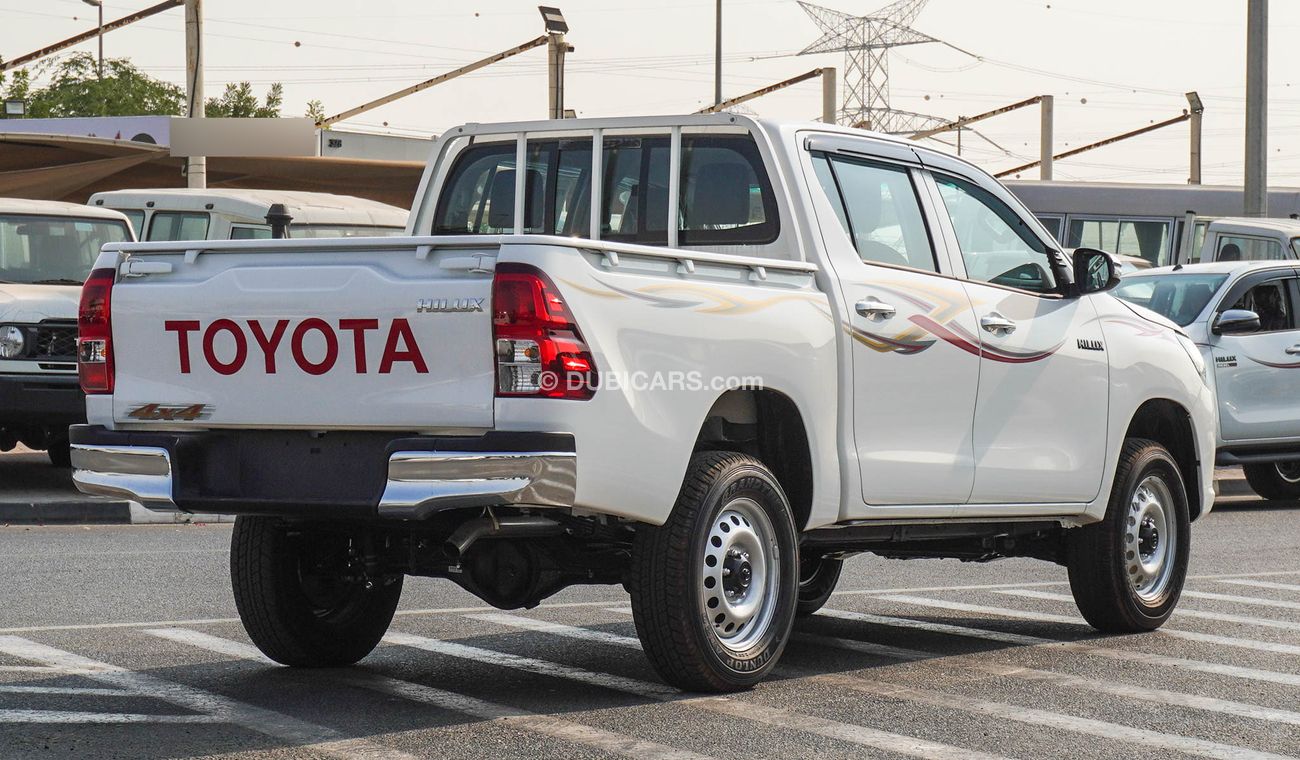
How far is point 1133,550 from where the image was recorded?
28.3 ft

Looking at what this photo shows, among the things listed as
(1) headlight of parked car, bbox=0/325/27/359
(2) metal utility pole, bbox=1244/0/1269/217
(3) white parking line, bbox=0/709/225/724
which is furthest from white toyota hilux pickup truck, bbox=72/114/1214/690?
(2) metal utility pole, bbox=1244/0/1269/217

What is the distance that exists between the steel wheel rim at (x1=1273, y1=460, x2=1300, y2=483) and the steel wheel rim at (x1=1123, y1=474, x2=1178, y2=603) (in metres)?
8.31

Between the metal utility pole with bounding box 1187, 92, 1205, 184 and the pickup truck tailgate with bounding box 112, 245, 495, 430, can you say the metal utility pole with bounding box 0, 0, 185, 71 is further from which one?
the metal utility pole with bounding box 1187, 92, 1205, 184

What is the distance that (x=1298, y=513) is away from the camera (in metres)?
15.6

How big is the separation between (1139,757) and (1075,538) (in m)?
3.00

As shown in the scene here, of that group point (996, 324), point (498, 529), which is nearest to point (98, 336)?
point (498, 529)

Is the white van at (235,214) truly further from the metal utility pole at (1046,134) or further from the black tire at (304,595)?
the metal utility pole at (1046,134)

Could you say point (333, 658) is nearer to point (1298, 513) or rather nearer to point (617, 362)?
point (617, 362)

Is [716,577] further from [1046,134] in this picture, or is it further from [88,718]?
[1046,134]

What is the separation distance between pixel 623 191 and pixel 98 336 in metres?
2.17

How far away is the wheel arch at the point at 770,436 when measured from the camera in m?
6.75

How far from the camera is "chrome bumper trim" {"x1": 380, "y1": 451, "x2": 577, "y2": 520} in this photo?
569 cm

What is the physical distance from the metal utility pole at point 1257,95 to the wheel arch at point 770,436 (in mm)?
16948

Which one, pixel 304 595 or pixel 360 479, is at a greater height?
pixel 360 479
